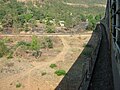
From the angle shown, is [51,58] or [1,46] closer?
[51,58]

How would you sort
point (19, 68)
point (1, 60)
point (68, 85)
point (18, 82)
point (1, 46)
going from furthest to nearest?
1. point (1, 46)
2. point (1, 60)
3. point (19, 68)
4. point (18, 82)
5. point (68, 85)

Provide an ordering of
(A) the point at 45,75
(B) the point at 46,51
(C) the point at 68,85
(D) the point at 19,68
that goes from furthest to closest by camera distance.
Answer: (B) the point at 46,51
(D) the point at 19,68
(A) the point at 45,75
(C) the point at 68,85

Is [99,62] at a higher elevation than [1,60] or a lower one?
higher

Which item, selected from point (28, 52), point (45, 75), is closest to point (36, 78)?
point (45, 75)

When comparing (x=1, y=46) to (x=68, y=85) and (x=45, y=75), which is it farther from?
(x=68, y=85)

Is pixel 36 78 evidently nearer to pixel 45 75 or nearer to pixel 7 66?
pixel 45 75

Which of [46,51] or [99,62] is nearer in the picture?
[99,62]

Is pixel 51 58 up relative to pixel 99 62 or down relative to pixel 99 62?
down

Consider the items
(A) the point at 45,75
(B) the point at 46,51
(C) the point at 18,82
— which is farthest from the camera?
(B) the point at 46,51

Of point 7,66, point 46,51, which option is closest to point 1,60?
point 7,66
